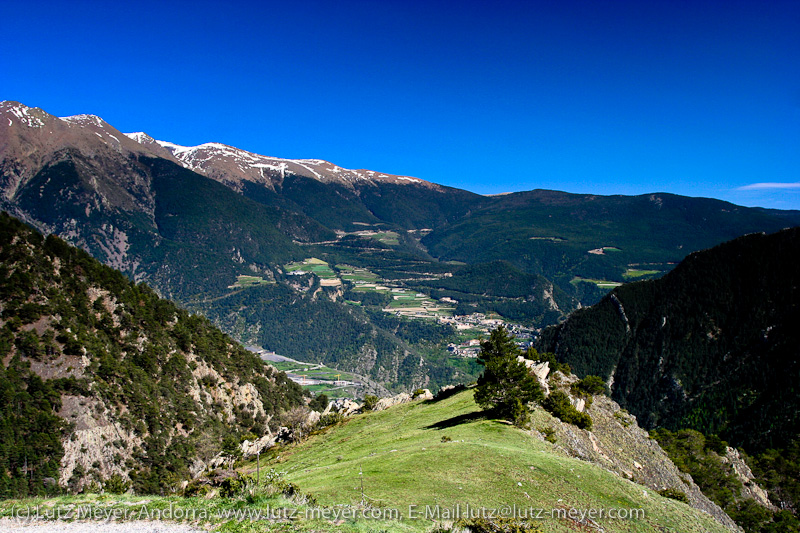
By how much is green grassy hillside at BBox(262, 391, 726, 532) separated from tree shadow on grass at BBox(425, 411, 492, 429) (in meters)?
3.50

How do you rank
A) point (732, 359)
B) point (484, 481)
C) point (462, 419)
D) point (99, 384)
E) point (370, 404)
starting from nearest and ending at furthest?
point (484, 481) → point (462, 419) → point (99, 384) → point (370, 404) → point (732, 359)

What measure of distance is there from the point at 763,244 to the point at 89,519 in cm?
24252

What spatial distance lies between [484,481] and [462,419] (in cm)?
2155

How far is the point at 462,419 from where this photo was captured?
48219 mm

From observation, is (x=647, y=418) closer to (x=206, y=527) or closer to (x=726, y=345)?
(x=726, y=345)

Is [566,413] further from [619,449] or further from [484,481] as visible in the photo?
[484,481]

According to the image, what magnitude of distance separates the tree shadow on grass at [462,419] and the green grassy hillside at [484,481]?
3.50 m

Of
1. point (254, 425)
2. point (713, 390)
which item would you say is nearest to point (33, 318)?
point (254, 425)

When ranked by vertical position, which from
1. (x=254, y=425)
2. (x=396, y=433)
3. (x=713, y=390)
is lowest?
(x=713, y=390)

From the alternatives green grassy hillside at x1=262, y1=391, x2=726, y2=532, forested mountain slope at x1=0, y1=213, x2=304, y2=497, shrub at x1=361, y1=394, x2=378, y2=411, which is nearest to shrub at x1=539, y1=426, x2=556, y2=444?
green grassy hillside at x1=262, y1=391, x2=726, y2=532

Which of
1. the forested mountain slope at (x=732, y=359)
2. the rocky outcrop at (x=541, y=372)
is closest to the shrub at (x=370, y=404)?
the rocky outcrop at (x=541, y=372)

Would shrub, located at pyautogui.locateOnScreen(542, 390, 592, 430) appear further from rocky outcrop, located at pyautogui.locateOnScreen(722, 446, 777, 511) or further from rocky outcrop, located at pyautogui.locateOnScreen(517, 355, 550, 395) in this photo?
rocky outcrop, located at pyautogui.locateOnScreen(722, 446, 777, 511)

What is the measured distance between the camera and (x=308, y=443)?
57000 mm

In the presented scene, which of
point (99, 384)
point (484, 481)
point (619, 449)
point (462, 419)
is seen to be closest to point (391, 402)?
Result: point (462, 419)
